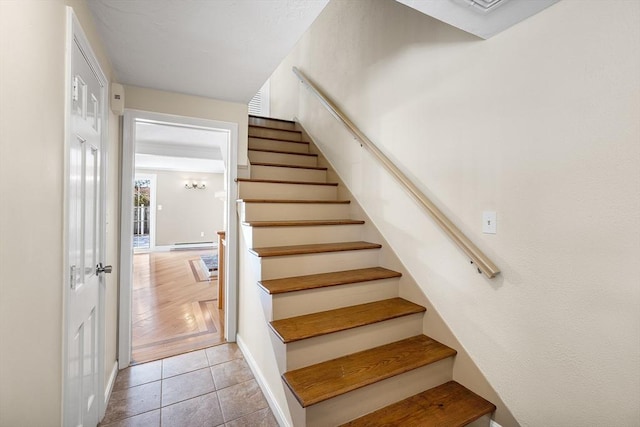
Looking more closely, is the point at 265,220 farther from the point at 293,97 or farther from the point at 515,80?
the point at 293,97

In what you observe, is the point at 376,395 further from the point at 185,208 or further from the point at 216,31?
the point at 185,208

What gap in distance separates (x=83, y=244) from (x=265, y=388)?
1367mm

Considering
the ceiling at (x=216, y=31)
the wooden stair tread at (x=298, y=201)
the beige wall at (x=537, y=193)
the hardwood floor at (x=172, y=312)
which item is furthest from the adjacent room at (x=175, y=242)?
the beige wall at (x=537, y=193)

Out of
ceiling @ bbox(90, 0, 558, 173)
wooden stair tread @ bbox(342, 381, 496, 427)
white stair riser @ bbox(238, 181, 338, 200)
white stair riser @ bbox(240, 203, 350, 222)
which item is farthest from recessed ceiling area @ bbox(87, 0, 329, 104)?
wooden stair tread @ bbox(342, 381, 496, 427)

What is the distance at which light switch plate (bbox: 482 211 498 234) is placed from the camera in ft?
4.92

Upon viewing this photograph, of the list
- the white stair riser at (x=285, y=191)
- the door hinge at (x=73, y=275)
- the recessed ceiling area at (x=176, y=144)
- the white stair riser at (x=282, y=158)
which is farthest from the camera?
the recessed ceiling area at (x=176, y=144)

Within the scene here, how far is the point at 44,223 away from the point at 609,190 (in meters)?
2.00

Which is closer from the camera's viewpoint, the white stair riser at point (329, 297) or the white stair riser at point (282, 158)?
the white stair riser at point (329, 297)

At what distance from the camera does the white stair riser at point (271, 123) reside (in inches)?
142

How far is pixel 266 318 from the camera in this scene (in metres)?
1.76

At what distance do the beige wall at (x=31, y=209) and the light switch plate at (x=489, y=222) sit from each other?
6.04ft

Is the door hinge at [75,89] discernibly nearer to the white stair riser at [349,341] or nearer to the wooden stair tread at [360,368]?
the white stair riser at [349,341]

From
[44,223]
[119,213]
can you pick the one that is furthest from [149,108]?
[44,223]

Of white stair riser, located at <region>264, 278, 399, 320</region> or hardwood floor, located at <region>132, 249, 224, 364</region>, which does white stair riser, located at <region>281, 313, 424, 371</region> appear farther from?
hardwood floor, located at <region>132, 249, 224, 364</region>
